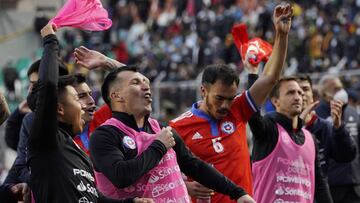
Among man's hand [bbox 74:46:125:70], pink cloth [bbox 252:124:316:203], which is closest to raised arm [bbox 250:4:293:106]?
pink cloth [bbox 252:124:316:203]

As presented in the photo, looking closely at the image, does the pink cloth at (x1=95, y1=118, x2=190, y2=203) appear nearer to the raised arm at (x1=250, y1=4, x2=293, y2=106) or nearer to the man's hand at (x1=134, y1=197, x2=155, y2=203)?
the man's hand at (x1=134, y1=197, x2=155, y2=203)

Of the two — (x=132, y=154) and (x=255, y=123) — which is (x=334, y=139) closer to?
(x=255, y=123)

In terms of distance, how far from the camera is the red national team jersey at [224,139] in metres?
6.79

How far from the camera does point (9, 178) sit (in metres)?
6.73

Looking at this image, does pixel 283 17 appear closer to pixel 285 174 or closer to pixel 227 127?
pixel 227 127

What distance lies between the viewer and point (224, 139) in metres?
6.88

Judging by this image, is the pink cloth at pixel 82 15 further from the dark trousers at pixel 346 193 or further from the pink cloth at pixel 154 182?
the dark trousers at pixel 346 193

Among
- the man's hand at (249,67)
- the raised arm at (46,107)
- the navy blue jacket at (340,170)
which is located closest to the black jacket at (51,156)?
the raised arm at (46,107)

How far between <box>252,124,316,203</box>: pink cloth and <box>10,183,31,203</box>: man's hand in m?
2.17

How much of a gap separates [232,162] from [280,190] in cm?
70

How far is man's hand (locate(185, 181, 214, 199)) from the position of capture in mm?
6332

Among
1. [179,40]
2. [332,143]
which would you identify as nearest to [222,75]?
[332,143]

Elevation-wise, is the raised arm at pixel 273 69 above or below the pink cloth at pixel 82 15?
below

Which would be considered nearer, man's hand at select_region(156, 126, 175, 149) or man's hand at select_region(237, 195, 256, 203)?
man's hand at select_region(156, 126, 175, 149)
